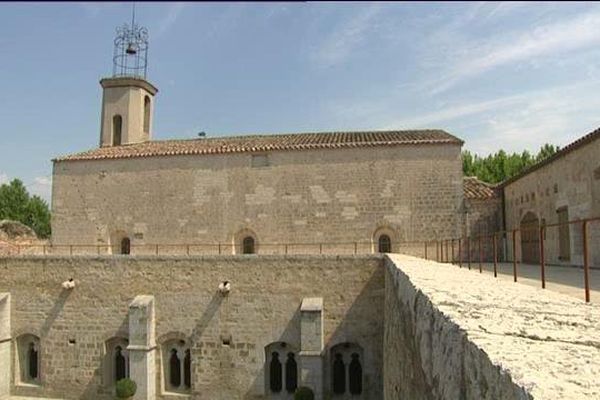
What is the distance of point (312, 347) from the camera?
48.8ft

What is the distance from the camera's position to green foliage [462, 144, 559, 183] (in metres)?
39.9

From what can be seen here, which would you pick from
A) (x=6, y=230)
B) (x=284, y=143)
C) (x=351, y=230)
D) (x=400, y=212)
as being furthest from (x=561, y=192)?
(x=6, y=230)

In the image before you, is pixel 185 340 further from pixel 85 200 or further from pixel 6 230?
pixel 6 230

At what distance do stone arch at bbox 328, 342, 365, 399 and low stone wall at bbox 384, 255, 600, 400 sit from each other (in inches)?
446

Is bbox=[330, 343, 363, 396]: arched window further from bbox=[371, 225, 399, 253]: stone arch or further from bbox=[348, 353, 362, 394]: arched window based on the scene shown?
bbox=[371, 225, 399, 253]: stone arch

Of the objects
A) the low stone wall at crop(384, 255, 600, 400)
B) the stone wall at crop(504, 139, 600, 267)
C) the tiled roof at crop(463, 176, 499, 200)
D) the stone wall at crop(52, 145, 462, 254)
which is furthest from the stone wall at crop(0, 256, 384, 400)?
the low stone wall at crop(384, 255, 600, 400)

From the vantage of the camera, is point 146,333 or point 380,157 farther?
point 380,157

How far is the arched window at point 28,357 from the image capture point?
1739cm

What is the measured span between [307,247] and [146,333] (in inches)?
335

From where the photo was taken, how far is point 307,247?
22219 mm

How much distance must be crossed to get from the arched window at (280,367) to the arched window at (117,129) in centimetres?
1791

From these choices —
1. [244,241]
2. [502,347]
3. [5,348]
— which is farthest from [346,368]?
[502,347]

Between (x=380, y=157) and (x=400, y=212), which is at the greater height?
(x=380, y=157)

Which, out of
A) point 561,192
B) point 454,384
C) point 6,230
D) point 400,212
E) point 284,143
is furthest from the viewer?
point 6,230
